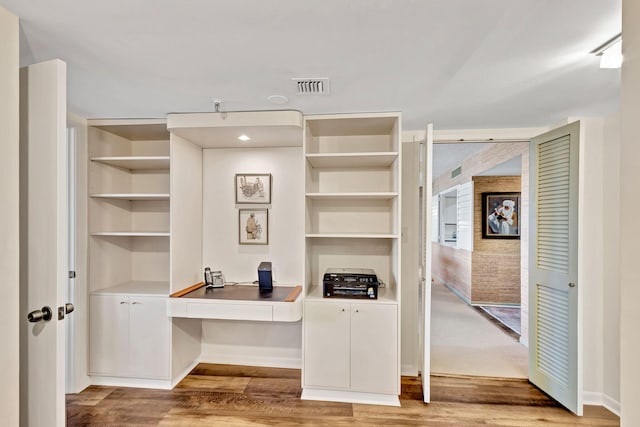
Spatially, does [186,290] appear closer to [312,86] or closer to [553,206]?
[312,86]

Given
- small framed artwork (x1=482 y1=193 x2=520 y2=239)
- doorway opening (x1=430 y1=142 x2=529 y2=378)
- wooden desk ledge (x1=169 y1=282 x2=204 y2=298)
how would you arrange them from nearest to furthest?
wooden desk ledge (x1=169 y1=282 x2=204 y2=298) → doorway opening (x1=430 y1=142 x2=529 y2=378) → small framed artwork (x1=482 y1=193 x2=520 y2=239)

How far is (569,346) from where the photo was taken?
2396 millimetres

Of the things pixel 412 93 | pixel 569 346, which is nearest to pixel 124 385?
pixel 412 93

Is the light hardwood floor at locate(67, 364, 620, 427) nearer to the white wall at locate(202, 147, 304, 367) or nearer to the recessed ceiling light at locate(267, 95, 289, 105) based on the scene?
the white wall at locate(202, 147, 304, 367)

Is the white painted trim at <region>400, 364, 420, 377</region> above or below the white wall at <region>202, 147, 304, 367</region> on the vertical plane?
below

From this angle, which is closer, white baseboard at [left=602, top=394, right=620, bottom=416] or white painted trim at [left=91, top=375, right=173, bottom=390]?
white baseboard at [left=602, top=394, right=620, bottom=416]

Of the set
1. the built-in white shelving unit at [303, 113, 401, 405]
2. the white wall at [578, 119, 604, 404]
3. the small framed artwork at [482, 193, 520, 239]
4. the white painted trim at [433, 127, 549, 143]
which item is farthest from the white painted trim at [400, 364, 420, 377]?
the small framed artwork at [482, 193, 520, 239]

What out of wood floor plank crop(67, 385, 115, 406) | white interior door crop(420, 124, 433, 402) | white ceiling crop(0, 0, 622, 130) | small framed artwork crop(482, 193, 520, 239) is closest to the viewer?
white ceiling crop(0, 0, 622, 130)

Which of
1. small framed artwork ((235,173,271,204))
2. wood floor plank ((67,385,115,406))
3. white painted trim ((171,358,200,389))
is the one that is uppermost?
small framed artwork ((235,173,271,204))

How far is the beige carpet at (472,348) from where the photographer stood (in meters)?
3.05

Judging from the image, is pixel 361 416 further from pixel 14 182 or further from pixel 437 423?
pixel 14 182

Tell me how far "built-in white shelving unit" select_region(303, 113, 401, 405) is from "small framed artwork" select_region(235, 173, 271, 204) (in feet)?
1.53

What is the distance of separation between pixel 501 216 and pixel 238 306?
→ 4.77 metres

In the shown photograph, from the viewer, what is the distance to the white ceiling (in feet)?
4.22
